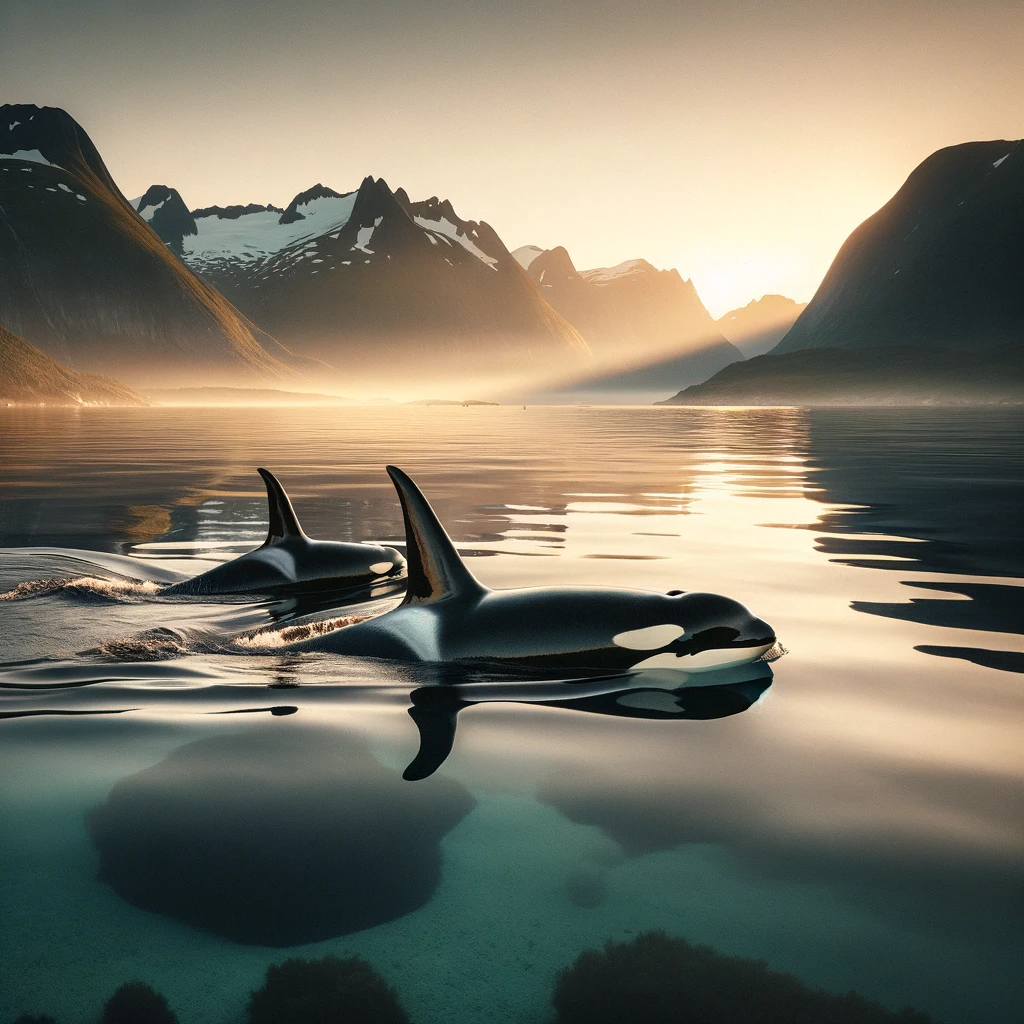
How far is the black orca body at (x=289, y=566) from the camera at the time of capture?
1118cm

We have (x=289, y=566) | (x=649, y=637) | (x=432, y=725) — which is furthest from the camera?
(x=289, y=566)

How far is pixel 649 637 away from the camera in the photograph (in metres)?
6.85

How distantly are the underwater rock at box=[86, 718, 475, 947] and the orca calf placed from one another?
5.66 feet

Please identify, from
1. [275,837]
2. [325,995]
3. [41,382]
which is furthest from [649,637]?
[41,382]

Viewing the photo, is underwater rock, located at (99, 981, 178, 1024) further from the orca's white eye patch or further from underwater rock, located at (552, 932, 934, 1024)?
the orca's white eye patch

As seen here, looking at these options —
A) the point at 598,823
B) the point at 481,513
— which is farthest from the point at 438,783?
the point at 481,513

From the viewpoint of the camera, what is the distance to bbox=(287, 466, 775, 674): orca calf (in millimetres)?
6879

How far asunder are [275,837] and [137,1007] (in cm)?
119

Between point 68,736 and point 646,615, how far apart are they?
3914mm

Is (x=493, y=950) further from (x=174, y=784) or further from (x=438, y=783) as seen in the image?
(x=174, y=784)

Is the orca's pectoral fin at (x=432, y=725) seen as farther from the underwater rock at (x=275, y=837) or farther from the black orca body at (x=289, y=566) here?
the black orca body at (x=289, y=566)

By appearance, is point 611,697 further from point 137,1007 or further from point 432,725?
point 137,1007

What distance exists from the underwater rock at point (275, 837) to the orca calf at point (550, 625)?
1.73m

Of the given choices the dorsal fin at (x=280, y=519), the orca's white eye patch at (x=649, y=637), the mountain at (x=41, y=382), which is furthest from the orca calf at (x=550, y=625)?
the mountain at (x=41, y=382)
